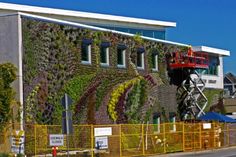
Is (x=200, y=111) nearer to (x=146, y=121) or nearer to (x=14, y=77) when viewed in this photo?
(x=146, y=121)

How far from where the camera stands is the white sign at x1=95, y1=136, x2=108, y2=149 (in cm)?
3123

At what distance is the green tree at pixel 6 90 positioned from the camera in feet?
98.5

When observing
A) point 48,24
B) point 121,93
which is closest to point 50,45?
point 48,24

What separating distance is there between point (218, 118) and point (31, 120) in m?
17.9

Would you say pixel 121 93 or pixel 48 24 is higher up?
pixel 48 24

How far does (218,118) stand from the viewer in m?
46.0

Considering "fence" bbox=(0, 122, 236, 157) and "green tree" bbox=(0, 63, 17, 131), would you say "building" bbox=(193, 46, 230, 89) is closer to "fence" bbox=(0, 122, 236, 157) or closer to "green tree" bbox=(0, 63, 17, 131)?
"fence" bbox=(0, 122, 236, 157)

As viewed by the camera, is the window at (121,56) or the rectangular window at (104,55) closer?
the rectangular window at (104,55)

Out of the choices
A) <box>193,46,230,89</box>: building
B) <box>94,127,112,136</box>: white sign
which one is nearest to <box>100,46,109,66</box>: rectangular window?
<box>94,127,112,136</box>: white sign

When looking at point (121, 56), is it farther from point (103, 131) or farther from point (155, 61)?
point (103, 131)

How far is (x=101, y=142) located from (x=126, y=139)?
13.9 feet

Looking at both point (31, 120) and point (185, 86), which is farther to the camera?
point (185, 86)

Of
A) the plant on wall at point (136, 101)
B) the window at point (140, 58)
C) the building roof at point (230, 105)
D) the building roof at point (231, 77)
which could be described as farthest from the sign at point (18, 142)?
the building roof at point (231, 77)

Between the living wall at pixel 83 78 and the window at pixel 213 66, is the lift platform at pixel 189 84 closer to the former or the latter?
the living wall at pixel 83 78
